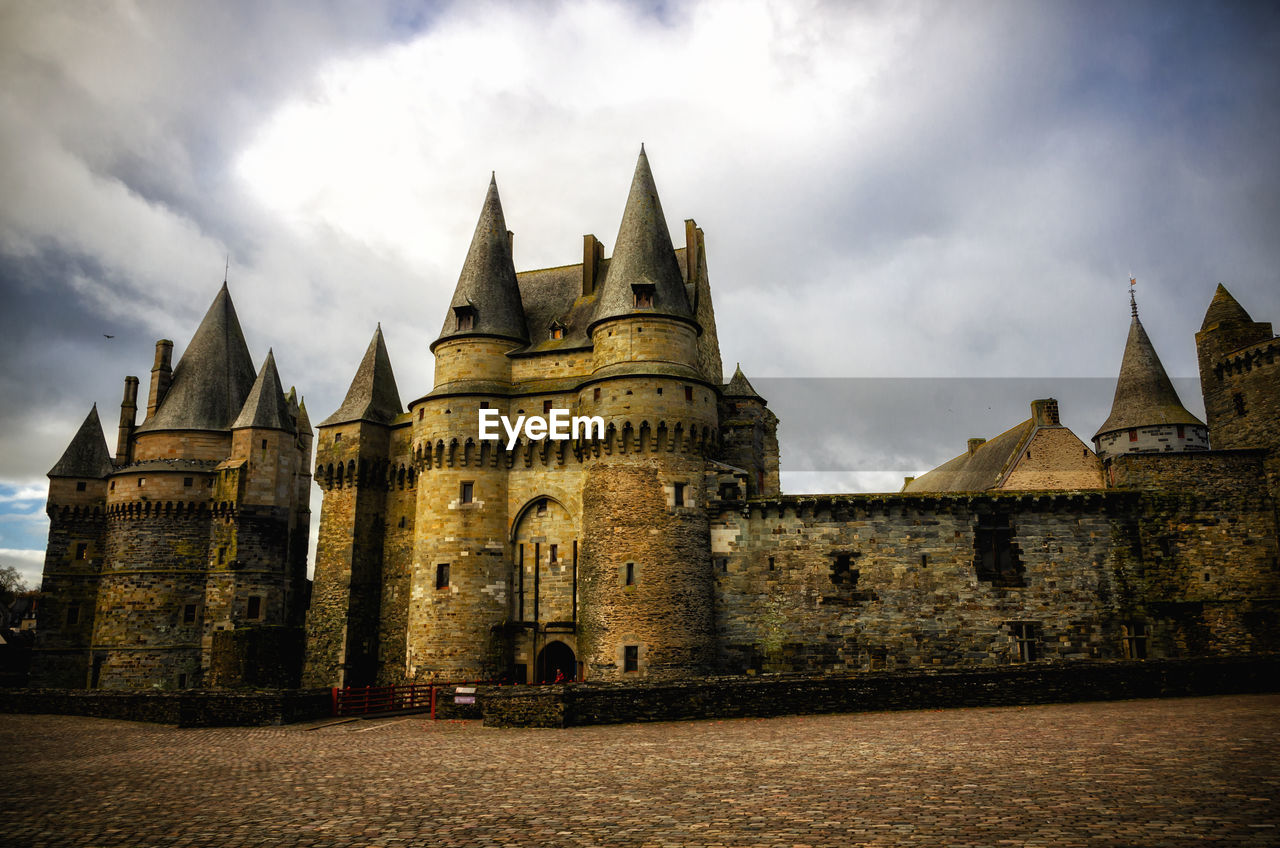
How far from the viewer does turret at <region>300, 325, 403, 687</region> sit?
36.7m

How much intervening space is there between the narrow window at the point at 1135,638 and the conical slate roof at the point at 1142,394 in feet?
46.8

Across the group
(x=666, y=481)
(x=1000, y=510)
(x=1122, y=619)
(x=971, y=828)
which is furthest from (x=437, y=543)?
(x=971, y=828)

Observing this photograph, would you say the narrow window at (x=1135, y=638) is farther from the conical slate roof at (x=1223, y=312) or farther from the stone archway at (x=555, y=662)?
the stone archway at (x=555, y=662)

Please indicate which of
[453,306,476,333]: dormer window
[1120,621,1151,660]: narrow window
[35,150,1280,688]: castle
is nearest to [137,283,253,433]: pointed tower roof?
[35,150,1280,688]: castle

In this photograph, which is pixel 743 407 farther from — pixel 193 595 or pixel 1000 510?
pixel 193 595

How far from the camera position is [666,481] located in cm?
3198

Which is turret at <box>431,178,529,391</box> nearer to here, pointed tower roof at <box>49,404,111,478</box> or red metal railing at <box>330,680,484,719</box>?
red metal railing at <box>330,680,484,719</box>

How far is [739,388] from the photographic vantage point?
3822 centimetres

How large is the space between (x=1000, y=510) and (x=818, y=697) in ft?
45.4

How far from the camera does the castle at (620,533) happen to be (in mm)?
31734

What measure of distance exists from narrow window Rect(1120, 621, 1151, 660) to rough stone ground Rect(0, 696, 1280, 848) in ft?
38.0

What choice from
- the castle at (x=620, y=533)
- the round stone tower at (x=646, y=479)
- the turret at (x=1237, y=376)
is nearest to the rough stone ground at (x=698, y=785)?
the round stone tower at (x=646, y=479)

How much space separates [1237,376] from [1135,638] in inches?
463

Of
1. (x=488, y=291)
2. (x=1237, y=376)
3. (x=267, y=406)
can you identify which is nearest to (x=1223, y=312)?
(x=1237, y=376)
